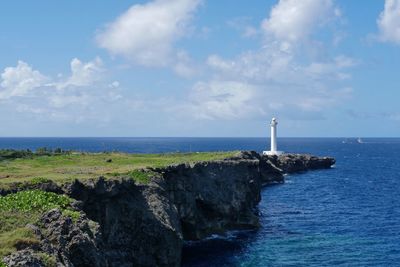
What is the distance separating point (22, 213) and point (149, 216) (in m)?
17.1

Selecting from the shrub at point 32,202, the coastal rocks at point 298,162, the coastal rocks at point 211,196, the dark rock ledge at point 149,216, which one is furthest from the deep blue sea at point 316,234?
the coastal rocks at point 298,162

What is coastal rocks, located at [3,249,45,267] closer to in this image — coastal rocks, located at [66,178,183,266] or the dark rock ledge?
the dark rock ledge

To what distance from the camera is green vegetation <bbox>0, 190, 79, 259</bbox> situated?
23.8 metres

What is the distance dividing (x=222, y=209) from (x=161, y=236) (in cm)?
2246

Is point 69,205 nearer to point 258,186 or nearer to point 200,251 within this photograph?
point 200,251

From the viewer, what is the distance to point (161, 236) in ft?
153

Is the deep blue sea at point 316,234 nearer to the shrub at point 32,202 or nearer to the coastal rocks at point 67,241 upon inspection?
the shrub at point 32,202

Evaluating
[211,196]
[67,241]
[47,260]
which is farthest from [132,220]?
[47,260]

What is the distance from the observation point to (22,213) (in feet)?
101

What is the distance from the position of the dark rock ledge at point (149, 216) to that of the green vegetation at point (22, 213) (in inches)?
31.0

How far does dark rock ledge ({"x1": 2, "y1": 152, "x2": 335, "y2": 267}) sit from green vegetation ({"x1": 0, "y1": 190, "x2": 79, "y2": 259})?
0.79 m

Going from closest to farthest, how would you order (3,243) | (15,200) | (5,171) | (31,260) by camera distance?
(31,260), (3,243), (15,200), (5,171)

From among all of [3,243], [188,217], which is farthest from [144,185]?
[3,243]

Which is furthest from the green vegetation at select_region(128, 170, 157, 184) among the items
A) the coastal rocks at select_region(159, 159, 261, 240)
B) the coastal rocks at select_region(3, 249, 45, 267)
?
the coastal rocks at select_region(3, 249, 45, 267)
